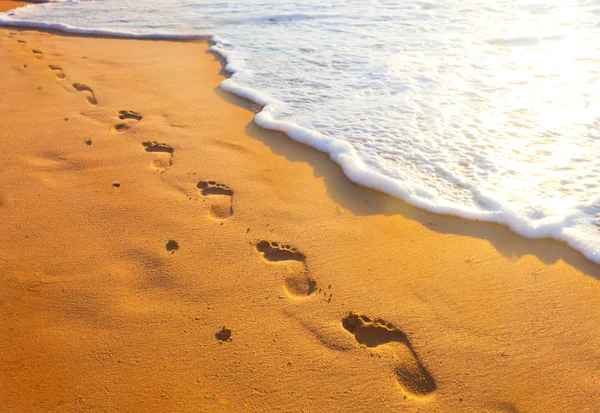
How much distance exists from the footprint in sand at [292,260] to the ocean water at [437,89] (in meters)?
0.87

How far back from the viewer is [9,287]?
2129 millimetres

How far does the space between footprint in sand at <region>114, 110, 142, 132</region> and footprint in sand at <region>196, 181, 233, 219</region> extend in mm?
1080

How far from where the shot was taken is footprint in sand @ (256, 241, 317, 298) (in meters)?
2.22

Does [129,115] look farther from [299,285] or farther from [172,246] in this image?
[299,285]

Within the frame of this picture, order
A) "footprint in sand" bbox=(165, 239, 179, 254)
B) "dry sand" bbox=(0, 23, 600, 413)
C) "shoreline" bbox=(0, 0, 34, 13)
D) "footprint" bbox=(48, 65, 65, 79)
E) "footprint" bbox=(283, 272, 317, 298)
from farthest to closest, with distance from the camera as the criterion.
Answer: "shoreline" bbox=(0, 0, 34, 13), "footprint" bbox=(48, 65, 65, 79), "footprint in sand" bbox=(165, 239, 179, 254), "footprint" bbox=(283, 272, 317, 298), "dry sand" bbox=(0, 23, 600, 413)

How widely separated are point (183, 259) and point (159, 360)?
1.97 ft

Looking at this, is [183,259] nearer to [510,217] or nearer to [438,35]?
[510,217]

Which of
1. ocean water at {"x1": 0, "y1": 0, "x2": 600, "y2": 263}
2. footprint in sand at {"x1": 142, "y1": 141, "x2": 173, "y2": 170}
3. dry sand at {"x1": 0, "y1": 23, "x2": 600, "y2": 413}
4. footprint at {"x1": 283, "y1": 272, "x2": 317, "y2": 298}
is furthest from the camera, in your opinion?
footprint in sand at {"x1": 142, "y1": 141, "x2": 173, "y2": 170}

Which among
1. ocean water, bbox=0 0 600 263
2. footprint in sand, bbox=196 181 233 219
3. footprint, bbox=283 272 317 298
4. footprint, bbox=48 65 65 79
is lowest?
footprint, bbox=283 272 317 298

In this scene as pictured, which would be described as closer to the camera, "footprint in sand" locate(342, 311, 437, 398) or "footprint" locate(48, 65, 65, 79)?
"footprint in sand" locate(342, 311, 437, 398)

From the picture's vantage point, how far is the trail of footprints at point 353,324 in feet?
6.10

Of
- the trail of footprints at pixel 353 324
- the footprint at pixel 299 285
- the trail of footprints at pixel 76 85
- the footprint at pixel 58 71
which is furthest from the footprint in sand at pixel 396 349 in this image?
the footprint at pixel 58 71

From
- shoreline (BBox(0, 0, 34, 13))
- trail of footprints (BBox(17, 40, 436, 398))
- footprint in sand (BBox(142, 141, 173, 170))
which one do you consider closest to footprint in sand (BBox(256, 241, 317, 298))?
trail of footprints (BBox(17, 40, 436, 398))

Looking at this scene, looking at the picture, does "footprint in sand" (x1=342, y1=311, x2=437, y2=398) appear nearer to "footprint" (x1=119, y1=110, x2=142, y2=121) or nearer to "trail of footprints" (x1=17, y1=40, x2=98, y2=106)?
"footprint" (x1=119, y1=110, x2=142, y2=121)
